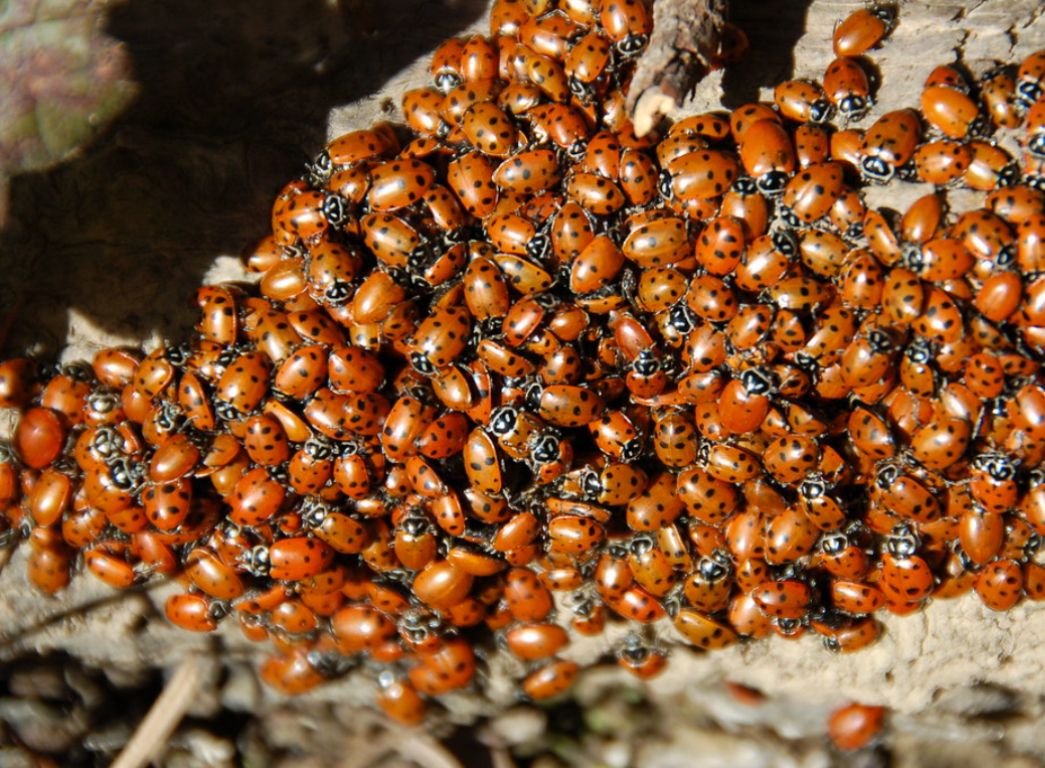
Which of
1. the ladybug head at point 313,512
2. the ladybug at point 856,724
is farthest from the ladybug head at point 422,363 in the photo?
the ladybug at point 856,724

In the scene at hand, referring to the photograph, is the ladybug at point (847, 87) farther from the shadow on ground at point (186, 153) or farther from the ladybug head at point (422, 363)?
the ladybug head at point (422, 363)

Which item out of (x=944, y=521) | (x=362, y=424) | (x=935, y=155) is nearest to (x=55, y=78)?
(x=362, y=424)

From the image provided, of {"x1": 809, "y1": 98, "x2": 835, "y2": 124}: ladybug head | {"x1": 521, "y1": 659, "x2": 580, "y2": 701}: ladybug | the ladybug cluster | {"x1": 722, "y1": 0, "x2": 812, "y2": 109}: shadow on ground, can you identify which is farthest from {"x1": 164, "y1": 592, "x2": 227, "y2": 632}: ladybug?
{"x1": 809, "y1": 98, "x2": 835, "y2": 124}: ladybug head

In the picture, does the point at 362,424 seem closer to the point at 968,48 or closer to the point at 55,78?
the point at 55,78

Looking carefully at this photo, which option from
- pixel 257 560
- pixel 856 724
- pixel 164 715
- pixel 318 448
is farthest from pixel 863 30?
pixel 164 715

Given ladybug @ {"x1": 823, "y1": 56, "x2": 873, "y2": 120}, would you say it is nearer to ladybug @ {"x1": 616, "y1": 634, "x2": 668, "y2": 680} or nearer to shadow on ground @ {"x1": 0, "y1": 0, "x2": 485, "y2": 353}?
shadow on ground @ {"x1": 0, "y1": 0, "x2": 485, "y2": 353}

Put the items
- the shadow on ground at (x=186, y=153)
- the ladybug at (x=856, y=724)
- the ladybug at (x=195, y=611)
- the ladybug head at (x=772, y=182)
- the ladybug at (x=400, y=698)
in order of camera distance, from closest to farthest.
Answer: the ladybug head at (x=772, y=182) < the shadow on ground at (x=186, y=153) < the ladybug at (x=195, y=611) < the ladybug at (x=856, y=724) < the ladybug at (x=400, y=698)

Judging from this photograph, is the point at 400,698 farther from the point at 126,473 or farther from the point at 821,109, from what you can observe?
the point at 821,109

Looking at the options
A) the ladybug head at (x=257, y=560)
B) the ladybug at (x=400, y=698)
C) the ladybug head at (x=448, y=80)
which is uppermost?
the ladybug head at (x=448, y=80)
